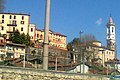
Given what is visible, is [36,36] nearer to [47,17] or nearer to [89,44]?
[89,44]

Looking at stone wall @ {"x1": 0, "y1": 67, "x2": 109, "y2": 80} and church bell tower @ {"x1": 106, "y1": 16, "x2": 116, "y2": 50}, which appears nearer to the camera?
stone wall @ {"x1": 0, "y1": 67, "x2": 109, "y2": 80}

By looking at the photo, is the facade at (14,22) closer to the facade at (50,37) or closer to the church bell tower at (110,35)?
the facade at (50,37)

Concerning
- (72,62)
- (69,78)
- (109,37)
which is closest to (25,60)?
(69,78)

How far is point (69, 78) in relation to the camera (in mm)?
21031

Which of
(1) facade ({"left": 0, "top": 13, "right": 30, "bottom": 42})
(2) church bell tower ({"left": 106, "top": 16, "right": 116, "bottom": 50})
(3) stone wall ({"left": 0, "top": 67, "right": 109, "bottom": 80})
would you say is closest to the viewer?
(3) stone wall ({"left": 0, "top": 67, "right": 109, "bottom": 80})

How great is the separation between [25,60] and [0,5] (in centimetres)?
3965

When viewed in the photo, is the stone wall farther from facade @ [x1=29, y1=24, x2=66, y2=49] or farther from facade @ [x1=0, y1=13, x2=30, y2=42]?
facade @ [x1=0, y1=13, x2=30, y2=42]

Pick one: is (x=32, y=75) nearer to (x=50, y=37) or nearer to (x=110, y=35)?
(x=50, y=37)

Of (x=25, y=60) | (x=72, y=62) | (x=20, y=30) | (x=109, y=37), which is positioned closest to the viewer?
(x=25, y=60)

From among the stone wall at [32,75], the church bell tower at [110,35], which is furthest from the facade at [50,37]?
the stone wall at [32,75]

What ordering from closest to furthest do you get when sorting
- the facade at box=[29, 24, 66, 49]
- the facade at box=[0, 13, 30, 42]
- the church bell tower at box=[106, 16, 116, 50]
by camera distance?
1. the facade at box=[0, 13, 30, 42]
2. the facade at box=[29, 24, 66, 49]
3. the church bell tower at box=[106, 16, 116, 50]

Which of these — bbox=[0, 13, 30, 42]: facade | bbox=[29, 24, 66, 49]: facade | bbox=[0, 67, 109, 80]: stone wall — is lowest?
bbox=[0, 67, 109, 80]: stone wall

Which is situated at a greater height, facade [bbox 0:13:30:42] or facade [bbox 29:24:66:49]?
facade [bbox 0:13:30:42]

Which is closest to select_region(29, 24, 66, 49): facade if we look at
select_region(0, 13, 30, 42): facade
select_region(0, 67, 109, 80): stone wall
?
select_region(0, 13, 30, 42): facade
